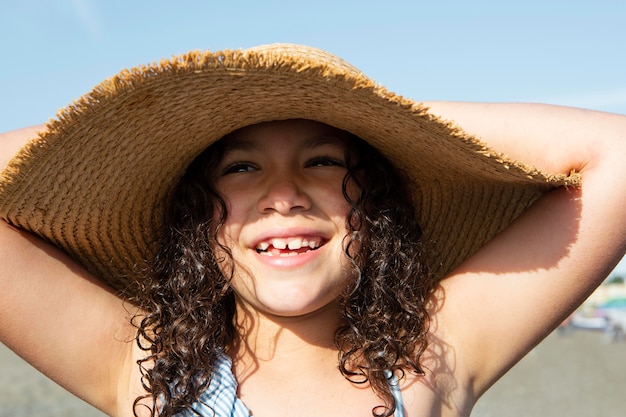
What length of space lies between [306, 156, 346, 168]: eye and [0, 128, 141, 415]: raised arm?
0.74 m

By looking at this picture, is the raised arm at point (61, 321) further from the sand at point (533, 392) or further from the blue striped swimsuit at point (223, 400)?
the sand at point (533, 392)

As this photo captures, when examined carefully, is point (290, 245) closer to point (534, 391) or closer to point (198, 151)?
point (198, 151)

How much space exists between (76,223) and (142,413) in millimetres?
572

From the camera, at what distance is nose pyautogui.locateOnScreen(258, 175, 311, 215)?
6.49ft

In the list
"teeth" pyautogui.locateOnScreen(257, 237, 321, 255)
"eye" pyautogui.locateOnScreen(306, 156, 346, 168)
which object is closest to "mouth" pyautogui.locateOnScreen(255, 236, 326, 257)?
"teeth" pyautogui.locateOnScreen(257, 237, 321, 255)

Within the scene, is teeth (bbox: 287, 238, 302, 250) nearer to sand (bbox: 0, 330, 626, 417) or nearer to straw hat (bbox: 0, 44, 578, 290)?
straw hat (bbox: 0, 44, 578, 290)

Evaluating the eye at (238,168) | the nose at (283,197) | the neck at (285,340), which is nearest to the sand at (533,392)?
the neck at (285,340)

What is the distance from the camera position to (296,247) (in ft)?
6.49

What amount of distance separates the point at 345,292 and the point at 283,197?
14.7 inches

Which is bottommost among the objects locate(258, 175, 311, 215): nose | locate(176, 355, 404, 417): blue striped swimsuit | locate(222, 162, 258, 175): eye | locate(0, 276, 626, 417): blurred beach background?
locate(0, 276, 626, 417): blurred beach background

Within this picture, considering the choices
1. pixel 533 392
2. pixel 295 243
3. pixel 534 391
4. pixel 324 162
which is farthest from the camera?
pixel 534 391

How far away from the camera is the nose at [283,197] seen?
77.9 inches

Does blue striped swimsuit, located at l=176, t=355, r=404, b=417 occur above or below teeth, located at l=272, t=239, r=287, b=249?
below

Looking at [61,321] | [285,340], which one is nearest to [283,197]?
[285,340]
